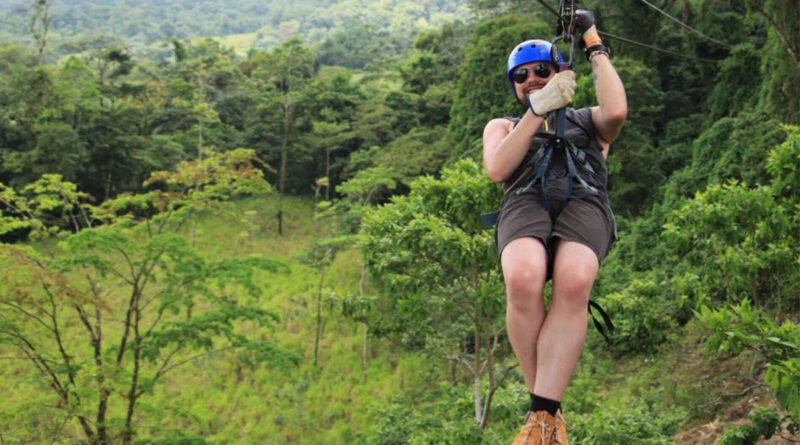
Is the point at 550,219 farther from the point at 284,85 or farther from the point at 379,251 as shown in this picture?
the point at 284,85

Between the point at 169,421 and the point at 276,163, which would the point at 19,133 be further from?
the point at 169,421

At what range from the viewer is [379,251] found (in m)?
5.82

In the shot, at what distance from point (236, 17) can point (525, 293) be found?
12837 cm

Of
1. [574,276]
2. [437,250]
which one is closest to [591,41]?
[574,276]

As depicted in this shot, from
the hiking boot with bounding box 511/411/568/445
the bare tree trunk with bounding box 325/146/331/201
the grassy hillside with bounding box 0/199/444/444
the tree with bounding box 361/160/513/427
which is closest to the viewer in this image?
the hiking boot with bounding box 511/411/568/445

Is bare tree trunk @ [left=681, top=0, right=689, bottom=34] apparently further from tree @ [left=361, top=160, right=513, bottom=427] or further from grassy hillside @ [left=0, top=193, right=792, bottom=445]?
tree @ [left=361, top=160, right=513, bottom=427]

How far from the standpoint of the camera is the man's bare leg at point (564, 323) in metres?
2.04

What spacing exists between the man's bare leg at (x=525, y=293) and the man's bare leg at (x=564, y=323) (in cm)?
4

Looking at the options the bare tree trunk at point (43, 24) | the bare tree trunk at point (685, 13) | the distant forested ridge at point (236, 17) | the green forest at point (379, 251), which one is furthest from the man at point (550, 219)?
the distant forested ridge at point (236, 17)

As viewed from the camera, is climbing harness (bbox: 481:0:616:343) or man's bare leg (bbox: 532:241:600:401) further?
climbing harness (bbox: 481:0:616:343)

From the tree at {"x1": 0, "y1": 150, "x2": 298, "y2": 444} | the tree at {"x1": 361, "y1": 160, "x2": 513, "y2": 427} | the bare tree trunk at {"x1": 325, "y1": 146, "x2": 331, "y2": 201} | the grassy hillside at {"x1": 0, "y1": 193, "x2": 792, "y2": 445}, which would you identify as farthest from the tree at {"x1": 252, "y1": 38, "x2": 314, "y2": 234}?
the tree at {"x1": 361, "y1": 160, "x2": 513, "y2": 427}

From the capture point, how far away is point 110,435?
28.3ft

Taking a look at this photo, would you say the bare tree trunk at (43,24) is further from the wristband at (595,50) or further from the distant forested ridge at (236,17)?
the distant forested ridge at (236,17)

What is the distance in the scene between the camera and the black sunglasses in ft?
7.69
